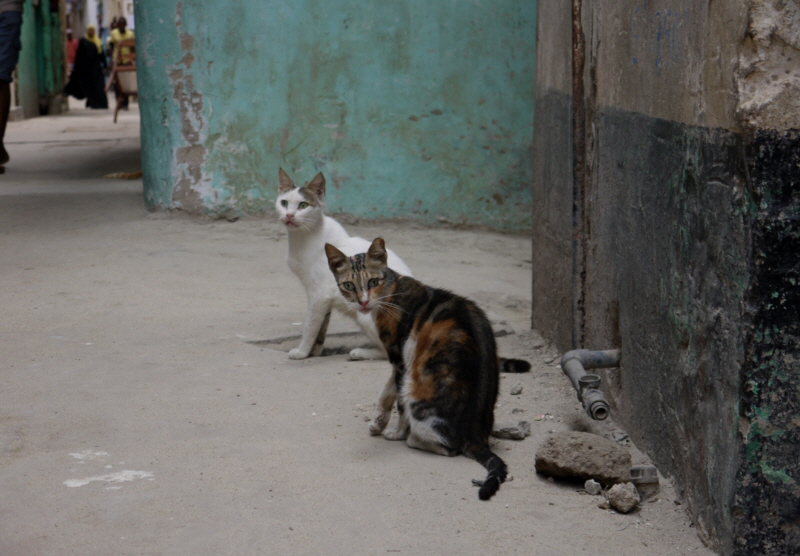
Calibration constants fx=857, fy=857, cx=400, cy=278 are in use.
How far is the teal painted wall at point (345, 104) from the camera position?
24.9 ft

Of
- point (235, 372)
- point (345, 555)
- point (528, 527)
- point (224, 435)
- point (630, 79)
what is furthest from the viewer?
point (235, 372)

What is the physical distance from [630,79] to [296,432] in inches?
76.0

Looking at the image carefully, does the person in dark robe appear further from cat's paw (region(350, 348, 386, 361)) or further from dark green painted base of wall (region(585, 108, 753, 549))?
dark green painted base of wall (region(585, 108, 753, 549))

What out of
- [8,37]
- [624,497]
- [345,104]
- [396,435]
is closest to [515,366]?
[396,435]

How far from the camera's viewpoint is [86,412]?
12.1ft

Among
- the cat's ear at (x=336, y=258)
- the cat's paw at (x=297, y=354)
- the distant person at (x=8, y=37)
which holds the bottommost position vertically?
the cat's paw at (x=297, y=354)

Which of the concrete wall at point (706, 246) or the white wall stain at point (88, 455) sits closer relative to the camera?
the concrete wall at point (706, 246)

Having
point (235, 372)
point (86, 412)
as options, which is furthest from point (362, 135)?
point (86, 412)

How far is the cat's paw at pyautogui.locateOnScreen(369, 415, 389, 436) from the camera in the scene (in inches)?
138

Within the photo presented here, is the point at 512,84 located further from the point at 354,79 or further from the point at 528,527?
the point at 528,527

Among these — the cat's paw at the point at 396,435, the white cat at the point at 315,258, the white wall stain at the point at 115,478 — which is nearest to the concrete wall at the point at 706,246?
the cat's paw at the point at 396,435

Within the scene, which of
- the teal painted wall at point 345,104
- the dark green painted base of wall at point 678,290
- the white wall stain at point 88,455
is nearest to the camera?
the dark green painted base of wall at point 678,290

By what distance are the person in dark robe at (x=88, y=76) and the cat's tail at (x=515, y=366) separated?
18.5 meters

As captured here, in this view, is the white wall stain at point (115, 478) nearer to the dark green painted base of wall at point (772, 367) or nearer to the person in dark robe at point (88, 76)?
the dark green painted base of wall at point (772, 367)
